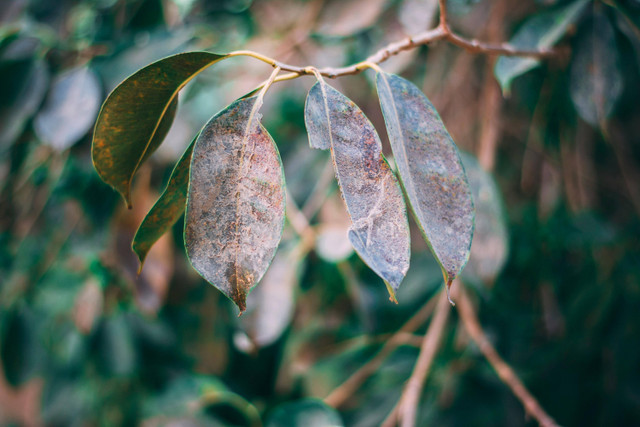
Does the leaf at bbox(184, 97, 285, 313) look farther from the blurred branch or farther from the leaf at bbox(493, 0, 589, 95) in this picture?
the leaf at bbox(493, 0, 589, 95)

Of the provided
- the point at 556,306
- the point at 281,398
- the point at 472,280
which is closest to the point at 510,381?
the point at 472,280

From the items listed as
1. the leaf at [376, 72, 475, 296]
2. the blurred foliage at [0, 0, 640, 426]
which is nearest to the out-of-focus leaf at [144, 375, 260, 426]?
the blurred foliage at [0, 0, 640, 426]

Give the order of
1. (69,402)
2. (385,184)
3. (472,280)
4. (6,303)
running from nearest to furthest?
(385,184), (472,280), (6,303), (69,402)

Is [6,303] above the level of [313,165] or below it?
below

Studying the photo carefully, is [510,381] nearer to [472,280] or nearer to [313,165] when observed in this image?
[472,280]

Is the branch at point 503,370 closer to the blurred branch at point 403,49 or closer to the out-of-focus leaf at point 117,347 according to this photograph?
the blurred branch at point 403,49

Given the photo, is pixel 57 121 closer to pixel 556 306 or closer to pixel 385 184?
pixel 385 184

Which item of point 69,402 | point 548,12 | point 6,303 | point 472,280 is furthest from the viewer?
point 69,402

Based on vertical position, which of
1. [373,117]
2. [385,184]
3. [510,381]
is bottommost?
[510,381]

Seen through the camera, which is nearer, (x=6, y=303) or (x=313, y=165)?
(x=6, y=303)
